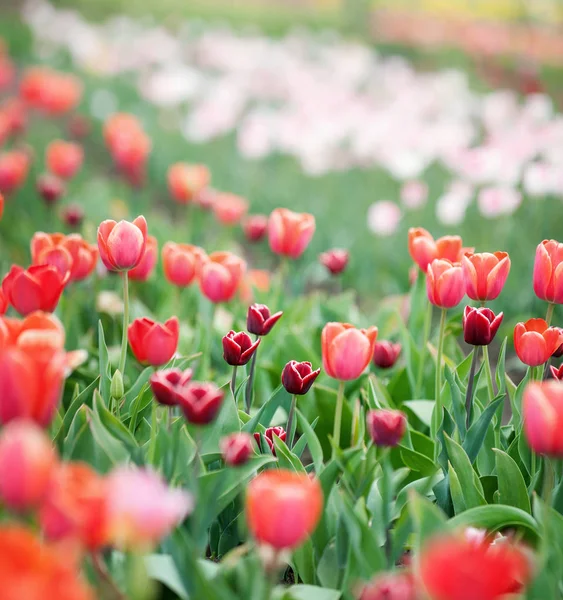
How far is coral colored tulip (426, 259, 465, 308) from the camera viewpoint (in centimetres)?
143

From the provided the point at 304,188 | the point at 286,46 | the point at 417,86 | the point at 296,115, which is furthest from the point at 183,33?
the point at 304,188

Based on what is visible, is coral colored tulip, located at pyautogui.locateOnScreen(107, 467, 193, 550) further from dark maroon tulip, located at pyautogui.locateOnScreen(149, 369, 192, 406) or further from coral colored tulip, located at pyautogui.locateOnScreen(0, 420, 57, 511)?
dark maroon tulip, located at pyautogui.locateOnScreen(149, 369, 192, 406)

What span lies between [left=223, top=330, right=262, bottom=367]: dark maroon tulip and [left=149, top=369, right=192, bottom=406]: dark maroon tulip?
0.27 m

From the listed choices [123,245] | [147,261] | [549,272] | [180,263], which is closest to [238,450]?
[123,245]

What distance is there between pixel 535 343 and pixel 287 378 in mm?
483

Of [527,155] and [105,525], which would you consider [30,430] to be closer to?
[105,525]

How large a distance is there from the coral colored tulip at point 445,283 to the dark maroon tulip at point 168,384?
23.3 inches

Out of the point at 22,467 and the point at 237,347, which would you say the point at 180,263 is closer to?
the point at 237,347

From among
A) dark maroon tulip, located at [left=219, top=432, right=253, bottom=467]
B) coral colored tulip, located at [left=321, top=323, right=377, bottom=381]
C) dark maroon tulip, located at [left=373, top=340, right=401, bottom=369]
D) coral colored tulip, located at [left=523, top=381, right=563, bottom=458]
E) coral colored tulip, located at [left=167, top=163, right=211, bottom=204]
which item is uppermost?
coral colored tulip, located at [left=523, top=381, right=563, bottom=458]

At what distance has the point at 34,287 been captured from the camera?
4.61ft

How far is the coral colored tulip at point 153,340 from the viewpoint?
1296mm

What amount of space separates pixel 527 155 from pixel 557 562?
2.67m

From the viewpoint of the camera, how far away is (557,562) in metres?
1.12

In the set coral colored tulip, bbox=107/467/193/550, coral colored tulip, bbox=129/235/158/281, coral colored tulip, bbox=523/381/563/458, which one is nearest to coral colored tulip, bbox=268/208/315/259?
coral colored tulip, bbox=129/235/158/281
